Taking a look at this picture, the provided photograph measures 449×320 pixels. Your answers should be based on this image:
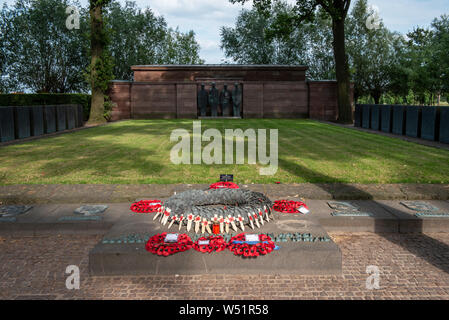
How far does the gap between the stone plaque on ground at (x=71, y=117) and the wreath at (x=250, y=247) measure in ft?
65.3

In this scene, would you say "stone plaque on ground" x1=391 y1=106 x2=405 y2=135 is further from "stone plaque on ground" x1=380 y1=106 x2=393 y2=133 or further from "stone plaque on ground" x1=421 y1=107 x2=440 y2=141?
"stone plaque on ground" x1=421 y1=107 x2=440 y2=141

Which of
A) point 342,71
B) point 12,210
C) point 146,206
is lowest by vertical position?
point 12,210

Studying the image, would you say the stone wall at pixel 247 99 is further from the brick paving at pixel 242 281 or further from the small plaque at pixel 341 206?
the brick paving at pixel 242 281

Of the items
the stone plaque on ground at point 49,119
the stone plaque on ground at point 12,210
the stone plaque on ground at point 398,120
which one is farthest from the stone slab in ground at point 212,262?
the stone plaque on ground at point 49,119

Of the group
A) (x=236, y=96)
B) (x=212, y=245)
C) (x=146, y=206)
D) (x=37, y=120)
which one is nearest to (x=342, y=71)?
(x=236, y=96)

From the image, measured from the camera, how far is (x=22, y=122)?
1753cm

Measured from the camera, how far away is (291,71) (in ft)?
112

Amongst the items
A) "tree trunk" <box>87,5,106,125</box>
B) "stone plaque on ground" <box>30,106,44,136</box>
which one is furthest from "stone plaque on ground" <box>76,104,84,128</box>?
"stone plaque on ground" <box>30,106,44,136</box>

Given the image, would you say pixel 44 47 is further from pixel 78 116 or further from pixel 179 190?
pixel 179 190

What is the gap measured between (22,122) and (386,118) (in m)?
17.8

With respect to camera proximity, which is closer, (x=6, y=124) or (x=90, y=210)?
(x=90, y=210)

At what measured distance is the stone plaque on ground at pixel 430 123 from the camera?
1598 cm

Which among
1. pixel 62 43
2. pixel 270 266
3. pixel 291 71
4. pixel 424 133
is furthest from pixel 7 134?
pixel 62 43

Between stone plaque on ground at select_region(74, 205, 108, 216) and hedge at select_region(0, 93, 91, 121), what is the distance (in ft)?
72.7
